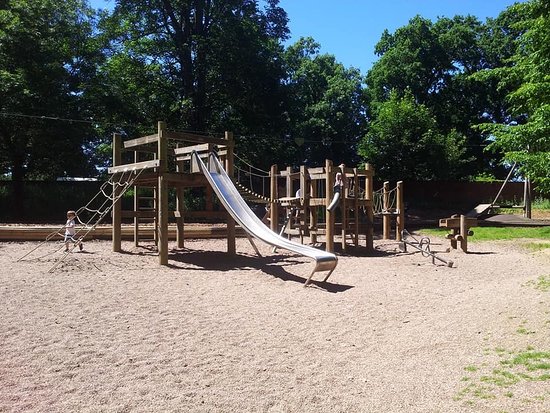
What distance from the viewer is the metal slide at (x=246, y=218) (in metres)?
9.52

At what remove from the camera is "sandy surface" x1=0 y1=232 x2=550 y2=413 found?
14.6 feet

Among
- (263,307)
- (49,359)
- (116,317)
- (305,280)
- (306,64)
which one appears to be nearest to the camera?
(49,359)

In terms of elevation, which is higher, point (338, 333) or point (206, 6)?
point (206, 6)

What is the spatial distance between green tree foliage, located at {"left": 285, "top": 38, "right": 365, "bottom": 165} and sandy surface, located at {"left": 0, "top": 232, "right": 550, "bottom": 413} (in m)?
24.2

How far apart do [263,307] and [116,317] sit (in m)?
2.09

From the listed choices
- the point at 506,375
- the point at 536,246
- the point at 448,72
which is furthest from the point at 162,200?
the point at 448,72

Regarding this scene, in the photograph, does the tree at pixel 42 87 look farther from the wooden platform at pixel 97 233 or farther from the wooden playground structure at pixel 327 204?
the wooden playground structure at pixel 327 204

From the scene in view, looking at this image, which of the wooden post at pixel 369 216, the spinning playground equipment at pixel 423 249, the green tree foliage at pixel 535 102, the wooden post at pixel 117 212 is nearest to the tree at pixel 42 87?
the wooden post at pixel 117 212

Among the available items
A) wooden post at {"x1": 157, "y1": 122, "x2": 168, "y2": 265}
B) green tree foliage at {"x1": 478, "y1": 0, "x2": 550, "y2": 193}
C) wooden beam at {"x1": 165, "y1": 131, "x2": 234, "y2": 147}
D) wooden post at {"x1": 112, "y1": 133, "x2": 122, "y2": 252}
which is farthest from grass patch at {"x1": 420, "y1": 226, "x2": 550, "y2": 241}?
wooden post at {"x1": 112, "y1": 133, "x2": 122, "y2": 252}

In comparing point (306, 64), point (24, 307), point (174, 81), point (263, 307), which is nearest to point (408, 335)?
point (263, 307)

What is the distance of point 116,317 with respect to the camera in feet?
23.0

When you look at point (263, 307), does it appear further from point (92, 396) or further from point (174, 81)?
point (174, 81)

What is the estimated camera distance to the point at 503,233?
Answer: 2120cm

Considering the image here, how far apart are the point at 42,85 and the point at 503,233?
20631mm
